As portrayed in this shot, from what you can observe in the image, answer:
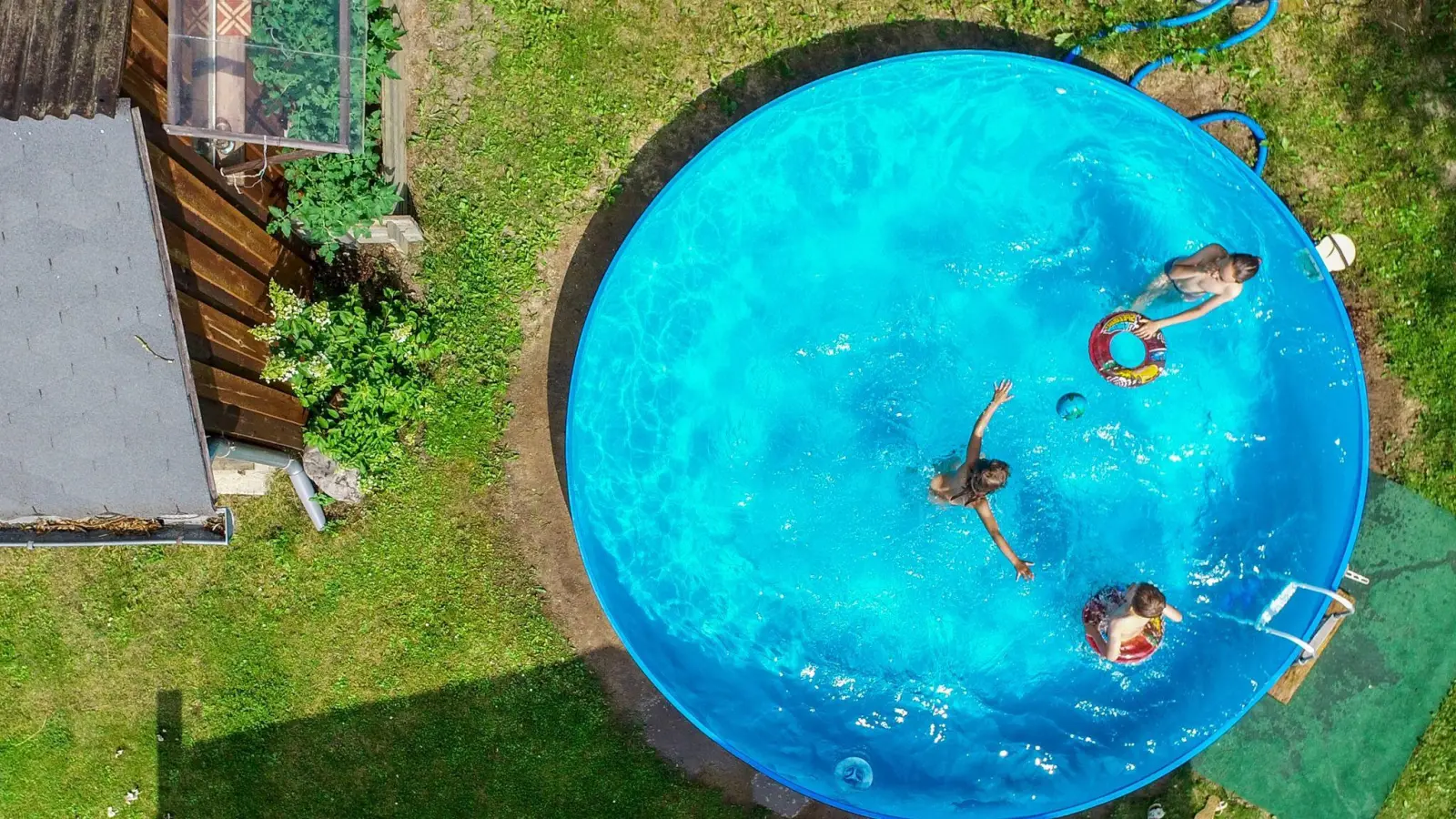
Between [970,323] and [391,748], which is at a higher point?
[970,323]

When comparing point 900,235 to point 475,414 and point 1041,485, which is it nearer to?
point 1041,485

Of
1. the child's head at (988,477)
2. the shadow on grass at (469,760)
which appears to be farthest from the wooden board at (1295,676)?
the shadow on grass at (469,760)

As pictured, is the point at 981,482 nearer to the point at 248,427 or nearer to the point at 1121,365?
the point at 1121,365

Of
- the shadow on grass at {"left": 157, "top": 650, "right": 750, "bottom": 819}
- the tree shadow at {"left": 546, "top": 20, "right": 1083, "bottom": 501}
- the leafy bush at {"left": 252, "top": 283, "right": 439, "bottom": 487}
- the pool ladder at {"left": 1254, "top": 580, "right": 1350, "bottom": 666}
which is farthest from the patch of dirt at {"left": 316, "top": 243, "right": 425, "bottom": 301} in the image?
the pool ladder at {"left": 1254, "top": 580, "right": 1350, "bottom": 666}

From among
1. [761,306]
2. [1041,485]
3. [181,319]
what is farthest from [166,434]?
[1041,485]

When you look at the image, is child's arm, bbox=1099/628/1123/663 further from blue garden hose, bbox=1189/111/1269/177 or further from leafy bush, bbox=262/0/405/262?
leafy bush, bbox=262/0/405/262
